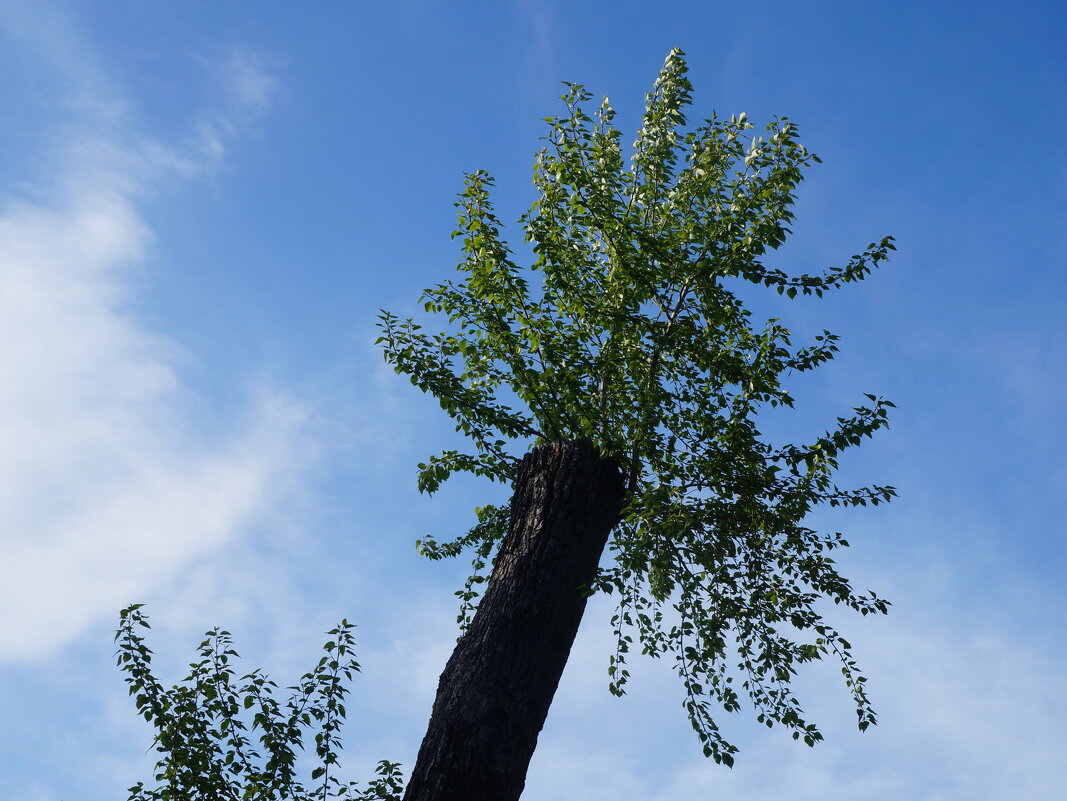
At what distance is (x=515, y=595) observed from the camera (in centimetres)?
866

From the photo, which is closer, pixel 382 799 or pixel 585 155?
pixel 382 799

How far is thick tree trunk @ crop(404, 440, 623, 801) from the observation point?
7.79 meters

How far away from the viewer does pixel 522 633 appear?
8453 mm

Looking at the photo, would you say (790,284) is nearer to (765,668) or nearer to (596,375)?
(596,375)

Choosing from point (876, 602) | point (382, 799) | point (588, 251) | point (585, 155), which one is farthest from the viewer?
point (588, 251)

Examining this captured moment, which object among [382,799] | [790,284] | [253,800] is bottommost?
[253,800]

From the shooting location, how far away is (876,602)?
10.1 metres

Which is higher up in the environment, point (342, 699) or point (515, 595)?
point (515, 595)

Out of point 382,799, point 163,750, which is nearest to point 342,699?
point 382,799

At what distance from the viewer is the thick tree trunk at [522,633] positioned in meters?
7.79

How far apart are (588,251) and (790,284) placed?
254 cm

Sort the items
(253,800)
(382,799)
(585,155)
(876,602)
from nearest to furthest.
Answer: (253,800) → (382,799) → (876,602) → (585,155)

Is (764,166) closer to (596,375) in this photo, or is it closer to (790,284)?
(790,284)

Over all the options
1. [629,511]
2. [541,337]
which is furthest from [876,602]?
[541,337]
